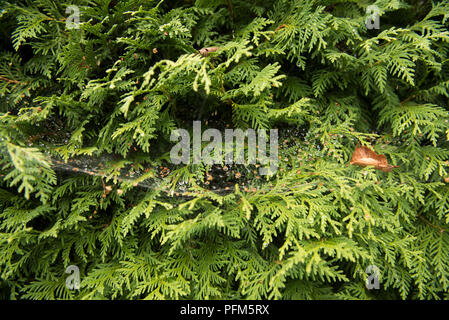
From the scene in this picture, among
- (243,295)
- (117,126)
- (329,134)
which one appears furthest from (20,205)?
(329,134)

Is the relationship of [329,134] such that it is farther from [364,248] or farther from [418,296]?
[418,296]
